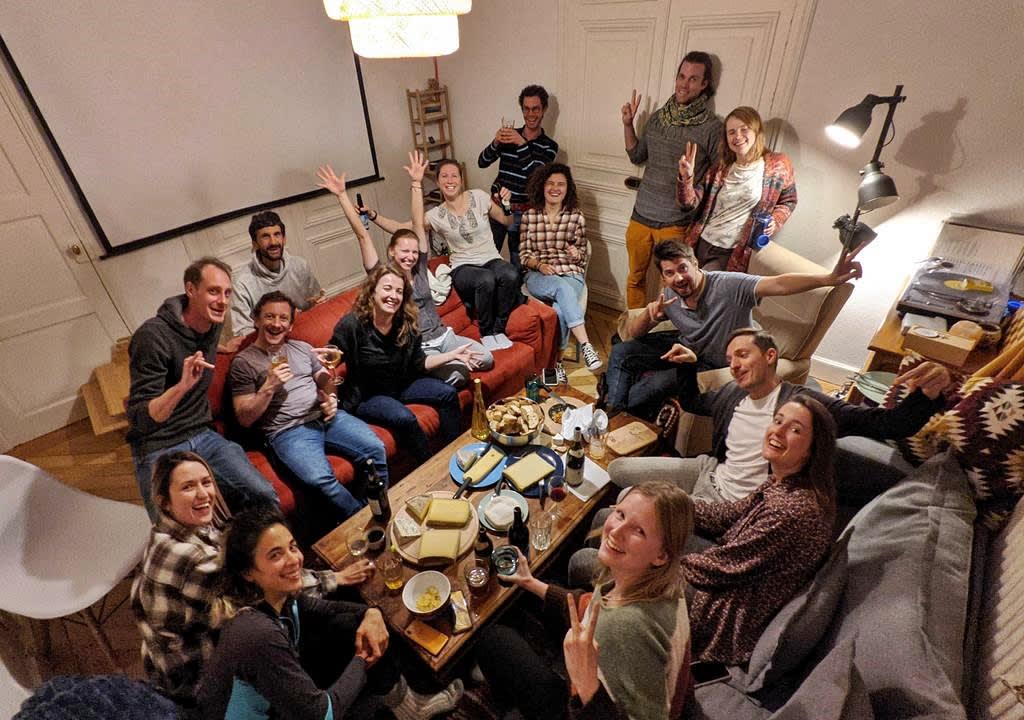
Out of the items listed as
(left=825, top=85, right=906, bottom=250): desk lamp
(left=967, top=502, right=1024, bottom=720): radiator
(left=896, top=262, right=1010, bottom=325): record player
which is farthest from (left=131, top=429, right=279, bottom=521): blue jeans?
(left=896, top=262, right=1010, bottom=325): record player

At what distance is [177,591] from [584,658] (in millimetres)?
1149

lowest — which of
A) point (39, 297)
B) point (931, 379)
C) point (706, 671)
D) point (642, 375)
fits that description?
point (706, 671)

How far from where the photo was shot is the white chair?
68.4 inches

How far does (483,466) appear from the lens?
2037mm

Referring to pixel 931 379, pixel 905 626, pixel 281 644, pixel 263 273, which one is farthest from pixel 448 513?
pixel 263 273

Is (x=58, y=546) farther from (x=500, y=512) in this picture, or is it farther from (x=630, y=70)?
(x=630, y=70)

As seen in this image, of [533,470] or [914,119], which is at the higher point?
[914,119]

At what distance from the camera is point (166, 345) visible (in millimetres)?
2006

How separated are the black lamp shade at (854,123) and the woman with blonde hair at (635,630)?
7.05 feet

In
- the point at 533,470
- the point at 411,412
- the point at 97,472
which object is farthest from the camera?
the point at 97,472

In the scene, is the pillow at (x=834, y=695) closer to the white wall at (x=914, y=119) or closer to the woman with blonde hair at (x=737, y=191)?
the woman with blonde hair at (x=737, y=191)

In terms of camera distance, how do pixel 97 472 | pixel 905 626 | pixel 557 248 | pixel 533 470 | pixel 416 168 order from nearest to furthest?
pixel 905 626
pixel 533 470
pixel 97 472
pixel 416 168
pixel 557 248

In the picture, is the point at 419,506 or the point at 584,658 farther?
the point at 419,506

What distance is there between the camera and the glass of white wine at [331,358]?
2.44 m
